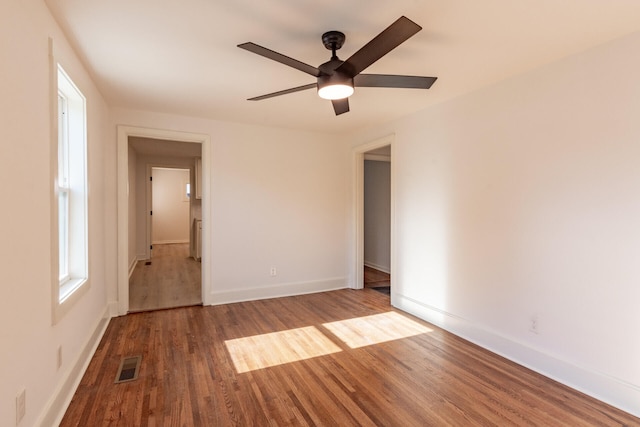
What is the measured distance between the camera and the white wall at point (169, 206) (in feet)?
32.6

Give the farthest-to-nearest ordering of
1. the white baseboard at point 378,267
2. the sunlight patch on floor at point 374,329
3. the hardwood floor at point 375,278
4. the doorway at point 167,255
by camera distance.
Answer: the white baseboard at point 378,267, the hardwood floor at point 375,278, the doorway at point 167,255, the sunlight patch on floor at point 374,329

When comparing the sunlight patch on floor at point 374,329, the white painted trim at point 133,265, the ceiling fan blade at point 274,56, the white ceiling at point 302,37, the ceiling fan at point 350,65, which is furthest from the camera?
the white painted trim at point 133,265

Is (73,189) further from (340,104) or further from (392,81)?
(392,81)

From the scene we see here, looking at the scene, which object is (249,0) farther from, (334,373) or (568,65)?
(334,373)

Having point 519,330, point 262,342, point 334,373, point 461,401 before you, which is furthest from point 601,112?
point 262,342

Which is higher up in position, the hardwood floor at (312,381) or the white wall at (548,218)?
the white wall at (548,218)

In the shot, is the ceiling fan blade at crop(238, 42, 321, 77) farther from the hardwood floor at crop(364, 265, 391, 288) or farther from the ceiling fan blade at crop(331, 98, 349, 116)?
the hardwood floor at crop(364, 265, 391, 288)

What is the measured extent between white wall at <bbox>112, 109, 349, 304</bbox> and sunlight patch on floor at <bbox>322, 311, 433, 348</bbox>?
1.33 m

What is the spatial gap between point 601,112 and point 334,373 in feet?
8.60

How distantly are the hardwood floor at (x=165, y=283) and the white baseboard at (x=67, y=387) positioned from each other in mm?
1187

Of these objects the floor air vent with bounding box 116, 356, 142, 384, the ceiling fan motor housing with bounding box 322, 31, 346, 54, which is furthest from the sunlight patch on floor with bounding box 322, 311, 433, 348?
the ceiling fan motor housing with bounding box 322, 31, 346, 54

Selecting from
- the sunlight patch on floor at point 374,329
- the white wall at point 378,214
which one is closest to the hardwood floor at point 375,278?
the white wall at point 378,214

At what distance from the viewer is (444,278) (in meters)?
3.34

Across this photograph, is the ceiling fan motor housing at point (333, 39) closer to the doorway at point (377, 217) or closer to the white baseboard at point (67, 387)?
the white baseboard at point (67, 387)
